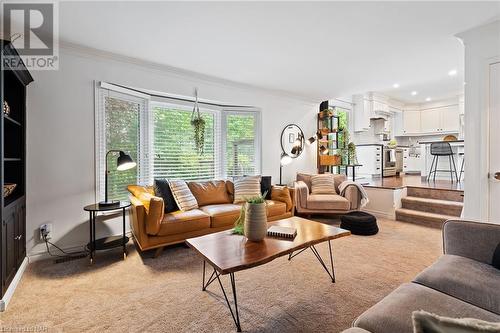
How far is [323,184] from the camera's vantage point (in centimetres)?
444

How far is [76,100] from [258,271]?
285cm

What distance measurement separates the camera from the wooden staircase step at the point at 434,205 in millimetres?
3803

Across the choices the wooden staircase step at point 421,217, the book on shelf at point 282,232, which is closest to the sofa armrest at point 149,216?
the book on shelf at point 282,232

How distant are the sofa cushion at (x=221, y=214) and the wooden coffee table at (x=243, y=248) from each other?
934mm

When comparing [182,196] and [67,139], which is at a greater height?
[67,139]

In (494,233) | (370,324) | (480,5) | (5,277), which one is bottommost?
(5,277)

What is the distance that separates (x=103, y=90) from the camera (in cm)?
300

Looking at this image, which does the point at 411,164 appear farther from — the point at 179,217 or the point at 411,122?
the point at 179,217

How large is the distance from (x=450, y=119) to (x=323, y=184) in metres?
5.53

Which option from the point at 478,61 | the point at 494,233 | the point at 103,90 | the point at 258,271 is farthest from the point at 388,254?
the point at 103,90

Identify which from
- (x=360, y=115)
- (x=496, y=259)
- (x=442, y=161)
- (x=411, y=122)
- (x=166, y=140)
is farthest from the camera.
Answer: (x=411, y=122)

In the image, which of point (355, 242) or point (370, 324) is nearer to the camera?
point (370, 324)

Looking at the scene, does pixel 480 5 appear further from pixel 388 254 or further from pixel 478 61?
pixel 388 254

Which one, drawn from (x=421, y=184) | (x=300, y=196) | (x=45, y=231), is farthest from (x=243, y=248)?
(x=421, y=184)
